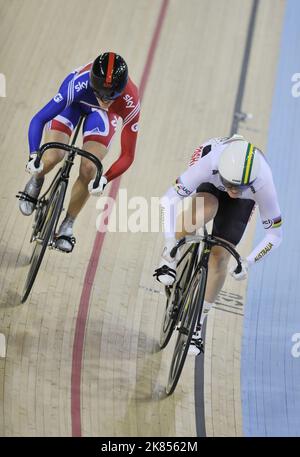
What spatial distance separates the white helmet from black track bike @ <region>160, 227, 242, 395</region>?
0.33 m

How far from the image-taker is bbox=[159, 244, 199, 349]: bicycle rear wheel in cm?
484

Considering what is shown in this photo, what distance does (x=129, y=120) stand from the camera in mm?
5191

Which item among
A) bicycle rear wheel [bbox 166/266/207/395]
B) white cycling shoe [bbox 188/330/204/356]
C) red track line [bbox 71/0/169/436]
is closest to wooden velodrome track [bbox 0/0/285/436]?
red track line [bbox 71/0/169/436]

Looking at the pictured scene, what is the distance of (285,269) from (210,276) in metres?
1.69

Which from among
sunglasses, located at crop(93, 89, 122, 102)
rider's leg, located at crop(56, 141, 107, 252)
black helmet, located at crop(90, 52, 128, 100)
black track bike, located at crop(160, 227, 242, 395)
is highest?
black helmet, located at crop(90, 52, 128, 100)

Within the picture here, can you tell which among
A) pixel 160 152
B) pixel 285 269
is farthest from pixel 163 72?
pixel 285 269

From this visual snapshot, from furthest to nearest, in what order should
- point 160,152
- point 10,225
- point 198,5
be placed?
point 198,5 < point 160,152 < point 10,225

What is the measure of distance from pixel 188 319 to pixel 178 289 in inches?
16.1

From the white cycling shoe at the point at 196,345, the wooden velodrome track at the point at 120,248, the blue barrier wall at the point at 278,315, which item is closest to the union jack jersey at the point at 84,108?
the wooden velodrome track at the point at 120,248

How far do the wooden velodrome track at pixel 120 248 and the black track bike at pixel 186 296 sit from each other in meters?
0.26

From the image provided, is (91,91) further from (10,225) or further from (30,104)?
(30,104)

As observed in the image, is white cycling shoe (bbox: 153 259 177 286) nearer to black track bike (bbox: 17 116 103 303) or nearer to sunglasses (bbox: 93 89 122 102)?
black track bike (bbox: 17 116 103 303)

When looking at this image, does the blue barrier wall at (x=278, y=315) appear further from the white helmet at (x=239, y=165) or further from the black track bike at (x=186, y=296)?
the white helmet at (x=239, y=165)

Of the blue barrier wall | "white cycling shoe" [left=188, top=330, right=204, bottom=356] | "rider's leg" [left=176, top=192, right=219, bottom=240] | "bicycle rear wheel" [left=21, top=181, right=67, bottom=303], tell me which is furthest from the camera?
the blue barrier wall
